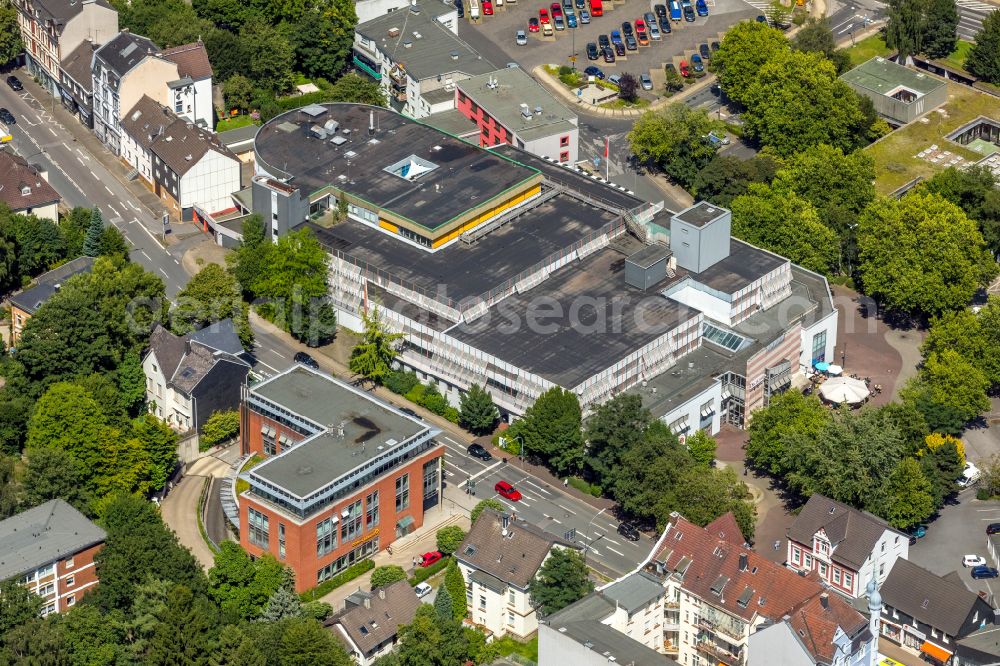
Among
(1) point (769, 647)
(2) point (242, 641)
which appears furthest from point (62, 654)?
(1) point (769, 647)

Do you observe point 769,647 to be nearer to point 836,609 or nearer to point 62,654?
point 836,609

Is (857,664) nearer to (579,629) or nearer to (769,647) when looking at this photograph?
(769,647)

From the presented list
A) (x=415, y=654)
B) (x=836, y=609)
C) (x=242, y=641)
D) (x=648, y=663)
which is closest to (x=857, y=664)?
(x=836, y=609)

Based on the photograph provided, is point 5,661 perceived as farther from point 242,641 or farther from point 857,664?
point 857,664

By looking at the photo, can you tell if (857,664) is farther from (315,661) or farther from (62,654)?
(62,654)

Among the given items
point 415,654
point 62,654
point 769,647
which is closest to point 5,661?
point 62,654

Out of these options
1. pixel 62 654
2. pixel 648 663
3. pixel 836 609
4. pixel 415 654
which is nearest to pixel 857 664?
pixel 836 609
